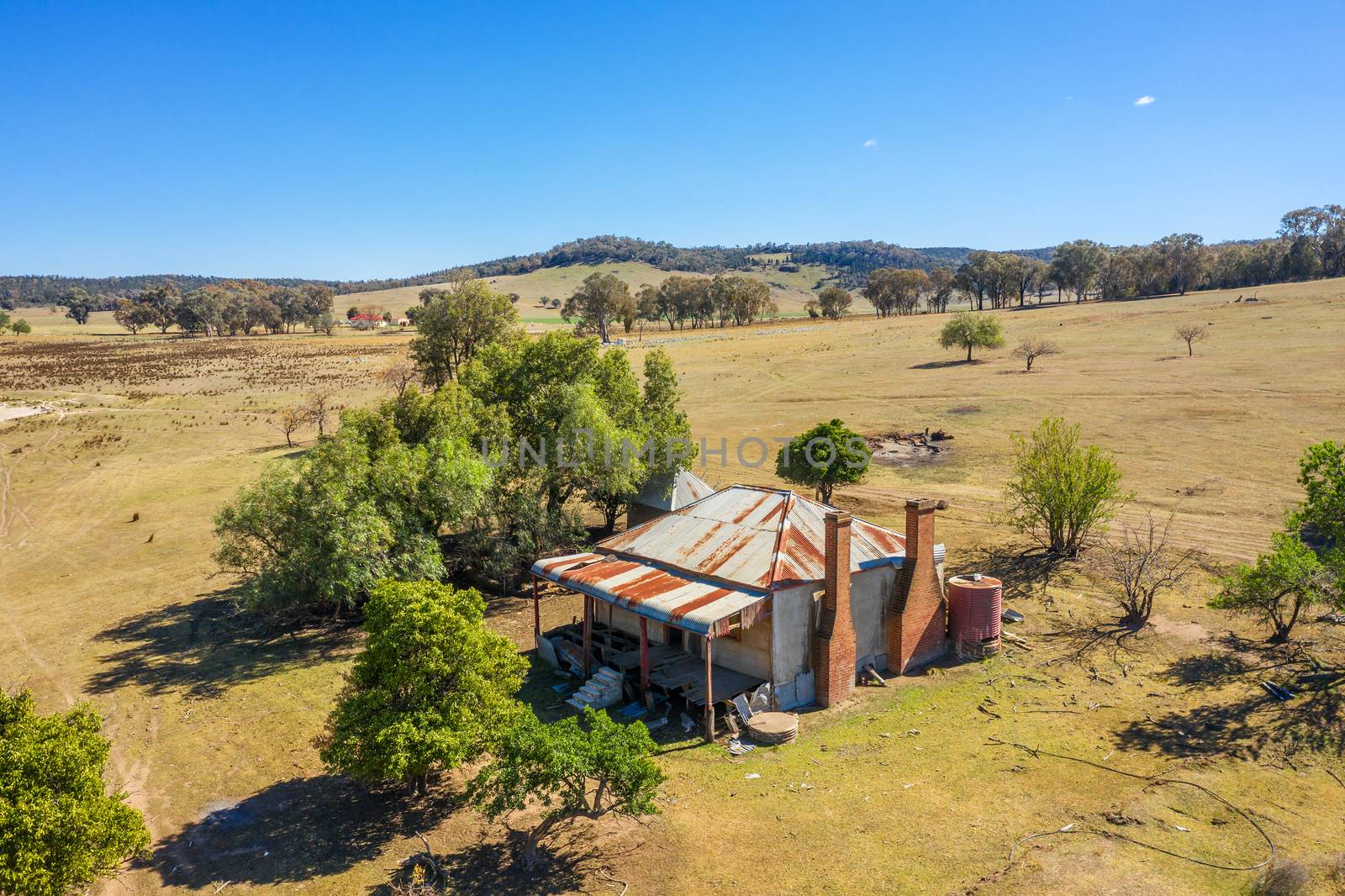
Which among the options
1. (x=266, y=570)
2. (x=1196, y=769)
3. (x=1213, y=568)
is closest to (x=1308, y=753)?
(x=1196, y=769)

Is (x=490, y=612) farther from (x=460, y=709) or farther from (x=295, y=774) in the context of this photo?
(x=460, y=709)

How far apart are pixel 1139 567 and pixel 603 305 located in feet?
331

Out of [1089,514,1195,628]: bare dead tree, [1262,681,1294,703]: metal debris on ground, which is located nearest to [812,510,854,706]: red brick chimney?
[1089,514,1195,628]: bare dead tree

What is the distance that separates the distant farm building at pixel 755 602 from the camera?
741 inches

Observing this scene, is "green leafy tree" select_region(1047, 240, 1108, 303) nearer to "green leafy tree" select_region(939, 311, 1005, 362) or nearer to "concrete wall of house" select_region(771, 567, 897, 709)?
"green leafy tree" select_region(939, 311, 1005, 362)

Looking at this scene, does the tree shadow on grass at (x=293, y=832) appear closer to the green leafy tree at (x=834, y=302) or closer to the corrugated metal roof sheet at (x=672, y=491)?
the corrugated metal roof sheet at (x=672, y=491)

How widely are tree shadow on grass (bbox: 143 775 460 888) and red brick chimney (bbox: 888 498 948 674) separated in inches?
466

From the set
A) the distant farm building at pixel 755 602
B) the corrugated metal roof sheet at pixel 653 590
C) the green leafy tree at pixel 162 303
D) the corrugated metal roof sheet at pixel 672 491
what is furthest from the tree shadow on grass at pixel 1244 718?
the green leafy tree at pixel 162 303

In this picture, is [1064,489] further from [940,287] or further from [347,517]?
[940,287]

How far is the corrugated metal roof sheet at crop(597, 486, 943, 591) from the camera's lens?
771 inches

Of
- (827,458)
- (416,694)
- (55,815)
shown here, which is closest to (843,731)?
(416,694)

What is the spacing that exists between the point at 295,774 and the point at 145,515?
26.5 m

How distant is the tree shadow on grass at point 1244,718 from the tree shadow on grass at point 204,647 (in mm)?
21291

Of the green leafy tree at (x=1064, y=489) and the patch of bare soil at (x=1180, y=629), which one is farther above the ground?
the green leafy tree at (x=1064, y=489)
